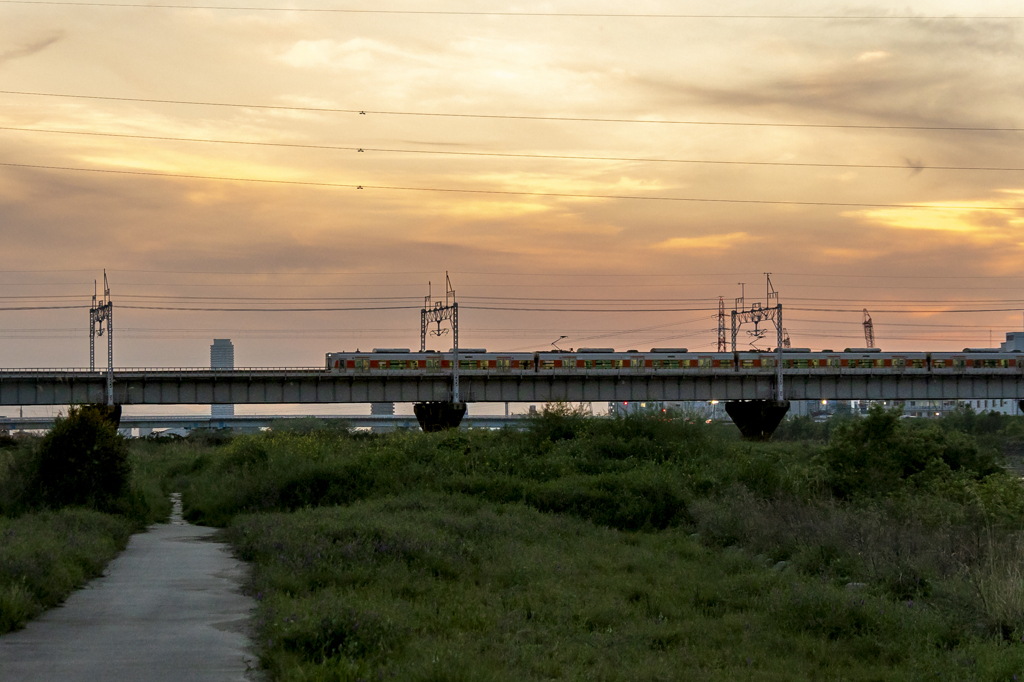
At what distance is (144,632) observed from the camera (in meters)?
10.8

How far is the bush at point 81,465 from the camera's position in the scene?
2211 centimetres

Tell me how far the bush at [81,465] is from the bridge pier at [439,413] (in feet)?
157

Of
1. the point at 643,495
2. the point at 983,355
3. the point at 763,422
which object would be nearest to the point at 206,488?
the point at 643,495

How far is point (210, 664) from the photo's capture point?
30.9 ft

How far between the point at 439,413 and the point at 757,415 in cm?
2600

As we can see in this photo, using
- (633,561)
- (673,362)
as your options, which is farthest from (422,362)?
(633,561)

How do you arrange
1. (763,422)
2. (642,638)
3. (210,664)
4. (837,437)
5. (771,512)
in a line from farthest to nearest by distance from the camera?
(763,422), (837,437), (771,512), (642,638), (210,664)

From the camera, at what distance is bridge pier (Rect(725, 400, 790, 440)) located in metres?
A: 76.8

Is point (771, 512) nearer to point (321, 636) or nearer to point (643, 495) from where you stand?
point (643, 495)

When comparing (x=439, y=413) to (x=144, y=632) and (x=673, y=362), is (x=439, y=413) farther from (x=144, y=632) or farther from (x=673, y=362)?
(x=144, y=632)

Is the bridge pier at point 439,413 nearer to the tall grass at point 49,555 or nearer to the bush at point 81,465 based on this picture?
the bush at point 81,465

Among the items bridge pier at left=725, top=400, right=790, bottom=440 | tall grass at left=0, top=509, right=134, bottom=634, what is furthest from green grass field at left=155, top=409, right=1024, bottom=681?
bridge pier at left=725, top=400, right=790, bottom=440

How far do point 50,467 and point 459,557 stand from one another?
12.2 m

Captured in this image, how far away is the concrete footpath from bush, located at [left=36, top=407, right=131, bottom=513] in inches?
265
